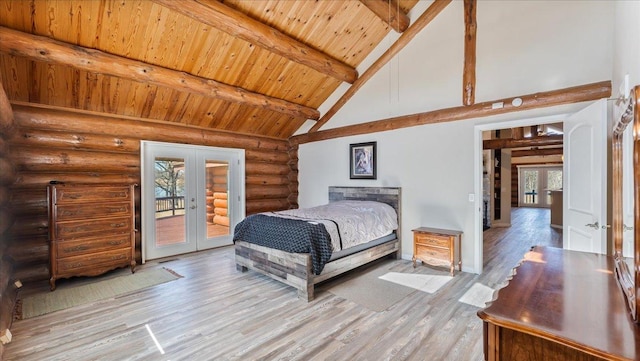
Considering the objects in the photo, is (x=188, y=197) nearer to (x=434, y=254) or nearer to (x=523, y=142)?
(x=434, y=254)

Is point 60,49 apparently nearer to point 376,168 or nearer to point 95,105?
point 95,105

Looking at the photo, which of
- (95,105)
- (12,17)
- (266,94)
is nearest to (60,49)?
(12,17)

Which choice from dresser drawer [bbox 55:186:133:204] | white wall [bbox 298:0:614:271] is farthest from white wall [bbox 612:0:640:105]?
dresser drawer [bbox 55:186:133:204]

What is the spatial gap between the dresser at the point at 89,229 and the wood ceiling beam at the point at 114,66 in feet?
5.27

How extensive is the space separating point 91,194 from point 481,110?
19.0 feet

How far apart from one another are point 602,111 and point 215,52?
191 inches

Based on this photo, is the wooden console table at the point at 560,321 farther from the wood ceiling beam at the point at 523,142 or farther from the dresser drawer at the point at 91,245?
the wood ceiling beam at the point at 523,142

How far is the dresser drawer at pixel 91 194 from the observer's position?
3.74m

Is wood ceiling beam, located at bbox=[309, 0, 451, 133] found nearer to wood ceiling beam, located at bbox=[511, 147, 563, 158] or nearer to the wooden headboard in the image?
the wooden headboard

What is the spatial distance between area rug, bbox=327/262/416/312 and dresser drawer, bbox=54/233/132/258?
3188 mm

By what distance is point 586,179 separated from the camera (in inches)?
122

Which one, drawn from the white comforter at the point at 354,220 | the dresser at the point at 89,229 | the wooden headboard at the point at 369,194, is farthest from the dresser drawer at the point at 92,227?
the wooden headboard at the point at 369,194

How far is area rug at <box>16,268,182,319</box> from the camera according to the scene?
10.5ft

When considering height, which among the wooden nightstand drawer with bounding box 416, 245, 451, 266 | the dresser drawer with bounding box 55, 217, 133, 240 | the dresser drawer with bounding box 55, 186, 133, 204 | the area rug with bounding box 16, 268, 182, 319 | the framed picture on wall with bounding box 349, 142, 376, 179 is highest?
the framed picture on wall with bounding box 349, 142, 376, 179
